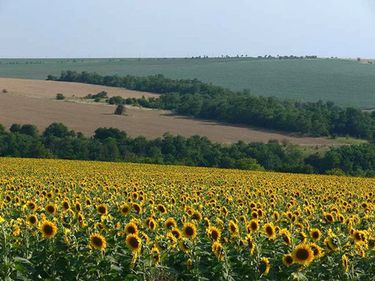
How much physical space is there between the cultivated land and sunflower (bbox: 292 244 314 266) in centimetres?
6246

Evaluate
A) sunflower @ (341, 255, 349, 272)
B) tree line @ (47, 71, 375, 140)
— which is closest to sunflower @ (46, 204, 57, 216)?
sunflower @ (341, 255, 349, 272)

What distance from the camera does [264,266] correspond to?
6645 mm

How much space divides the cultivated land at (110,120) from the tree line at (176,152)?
15.2 ft

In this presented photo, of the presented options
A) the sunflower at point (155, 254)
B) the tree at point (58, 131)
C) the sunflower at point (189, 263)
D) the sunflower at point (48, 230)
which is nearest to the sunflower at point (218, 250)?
the sunflower at point (189, 263)

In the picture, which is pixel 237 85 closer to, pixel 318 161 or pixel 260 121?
pixel 260 121

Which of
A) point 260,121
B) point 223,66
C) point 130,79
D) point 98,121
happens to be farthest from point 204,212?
point 223,66

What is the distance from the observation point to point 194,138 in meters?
66.9

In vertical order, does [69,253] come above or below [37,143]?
above

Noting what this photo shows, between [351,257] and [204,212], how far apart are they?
405cm

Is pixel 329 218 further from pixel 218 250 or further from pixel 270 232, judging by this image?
pixel 218 250

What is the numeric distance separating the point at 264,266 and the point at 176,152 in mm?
55448

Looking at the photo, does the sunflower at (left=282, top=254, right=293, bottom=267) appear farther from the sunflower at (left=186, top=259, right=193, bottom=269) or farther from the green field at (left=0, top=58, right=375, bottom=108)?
the green field at (left=0, top=58, right=375, bottom=108)

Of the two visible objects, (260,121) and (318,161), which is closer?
(318,161)

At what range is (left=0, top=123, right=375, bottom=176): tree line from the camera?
54.9 metres
